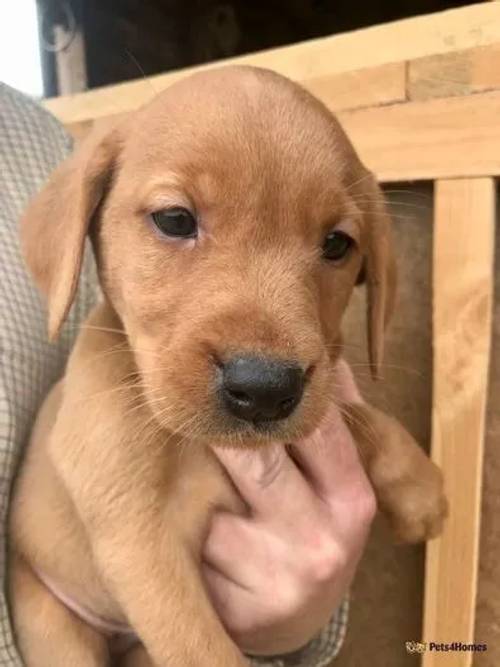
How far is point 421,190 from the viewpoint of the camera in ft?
6.46

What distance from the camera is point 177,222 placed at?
129cm

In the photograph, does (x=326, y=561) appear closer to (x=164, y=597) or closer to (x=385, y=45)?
(x=164, y=597)

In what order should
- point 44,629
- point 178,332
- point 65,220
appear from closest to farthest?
1. point 178,332
2. point 65,220
3. point 44,629

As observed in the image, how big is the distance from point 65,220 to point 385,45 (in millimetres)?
963

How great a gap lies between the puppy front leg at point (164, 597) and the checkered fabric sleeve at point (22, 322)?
28cm

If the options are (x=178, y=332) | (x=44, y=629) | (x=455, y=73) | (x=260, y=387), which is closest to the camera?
(x=260, y=387)

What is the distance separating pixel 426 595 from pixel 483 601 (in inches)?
5.6

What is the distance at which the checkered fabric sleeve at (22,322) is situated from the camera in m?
1.51

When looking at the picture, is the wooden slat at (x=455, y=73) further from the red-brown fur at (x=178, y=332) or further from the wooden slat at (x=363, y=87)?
the red-brown fur at (x=178, y=332)

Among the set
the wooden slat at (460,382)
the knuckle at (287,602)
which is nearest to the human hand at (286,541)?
the knuckle at (287,602)

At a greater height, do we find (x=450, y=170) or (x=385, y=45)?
(x=385, y=45)

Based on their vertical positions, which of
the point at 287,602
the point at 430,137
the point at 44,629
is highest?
the point at 430,137

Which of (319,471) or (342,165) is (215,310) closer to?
(342,165)

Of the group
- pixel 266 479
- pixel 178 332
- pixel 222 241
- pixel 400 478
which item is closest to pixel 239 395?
pixel 178 332
